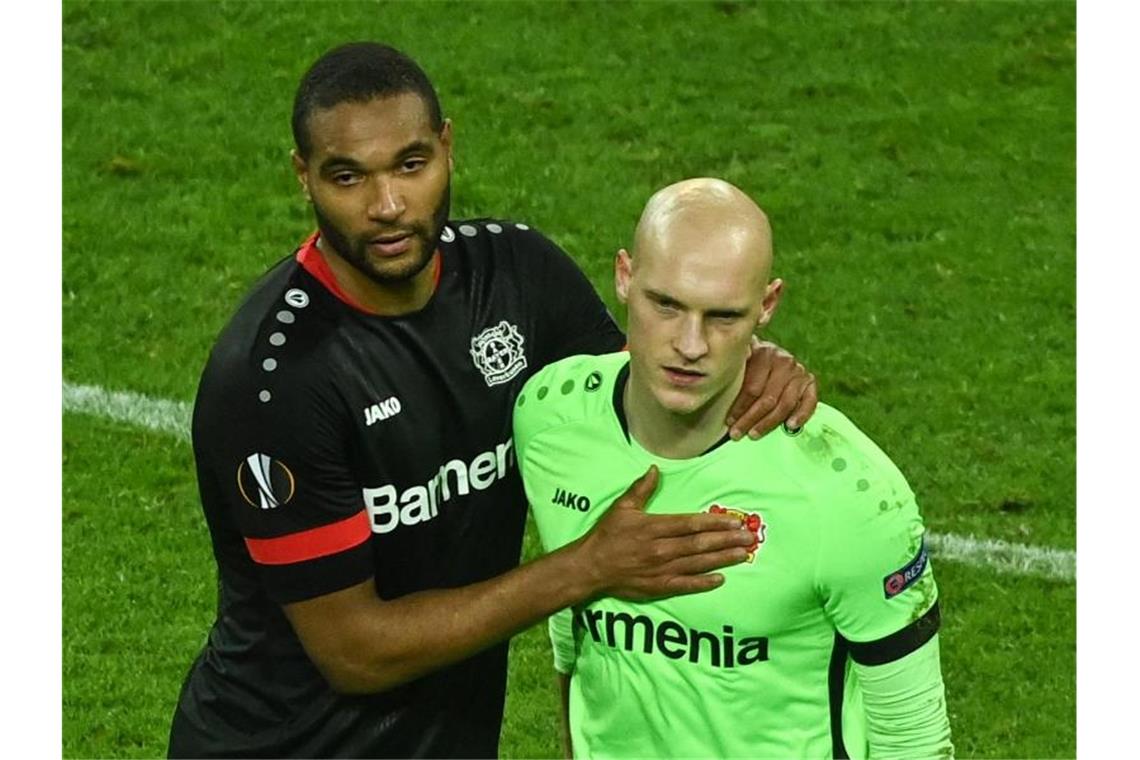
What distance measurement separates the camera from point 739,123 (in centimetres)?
1287

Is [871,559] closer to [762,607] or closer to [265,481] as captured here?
[762,607]

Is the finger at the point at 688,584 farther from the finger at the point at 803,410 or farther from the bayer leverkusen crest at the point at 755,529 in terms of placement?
the finger at the point at 803,410

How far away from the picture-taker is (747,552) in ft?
16.3

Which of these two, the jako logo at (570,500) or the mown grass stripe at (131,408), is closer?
the jako logo at (570,500)

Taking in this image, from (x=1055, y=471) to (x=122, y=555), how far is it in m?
Answer: 4.12

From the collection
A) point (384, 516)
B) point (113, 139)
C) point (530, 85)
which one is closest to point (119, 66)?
point (113, 139)

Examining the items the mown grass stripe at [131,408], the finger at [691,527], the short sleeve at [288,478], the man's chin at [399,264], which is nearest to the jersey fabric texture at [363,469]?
the short sleeve at [288,478]

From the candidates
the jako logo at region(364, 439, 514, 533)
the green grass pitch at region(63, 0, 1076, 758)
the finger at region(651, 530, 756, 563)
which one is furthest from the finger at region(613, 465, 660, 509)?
the green grass pitch at region(63, 0, 1076, 758)

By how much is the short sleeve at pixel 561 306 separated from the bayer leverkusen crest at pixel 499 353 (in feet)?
0.46

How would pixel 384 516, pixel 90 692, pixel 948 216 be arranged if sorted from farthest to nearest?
1. pixel 948 216
2. pixel 90 692
3. pixel 384 516

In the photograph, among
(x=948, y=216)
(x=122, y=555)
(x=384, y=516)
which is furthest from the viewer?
(x=948, y=216)

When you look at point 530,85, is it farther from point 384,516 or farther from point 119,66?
point 384,516

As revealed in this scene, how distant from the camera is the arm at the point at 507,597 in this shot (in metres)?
4.98

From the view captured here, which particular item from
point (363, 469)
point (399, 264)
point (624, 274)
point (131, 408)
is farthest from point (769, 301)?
point (131, 408)
